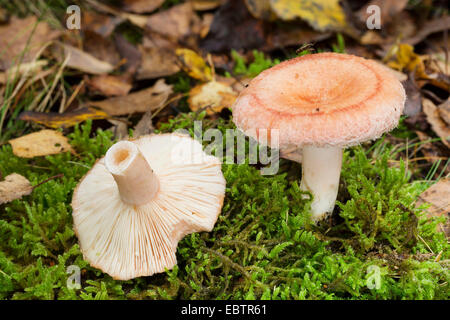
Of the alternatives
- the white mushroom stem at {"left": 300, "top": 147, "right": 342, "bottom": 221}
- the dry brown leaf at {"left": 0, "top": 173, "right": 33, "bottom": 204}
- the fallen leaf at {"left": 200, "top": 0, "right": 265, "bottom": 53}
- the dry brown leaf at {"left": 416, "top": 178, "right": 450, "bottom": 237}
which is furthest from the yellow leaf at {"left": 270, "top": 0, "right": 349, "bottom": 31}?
the dry brown leaf at {"left": 0, "top": 173, "right": 33, "bottom": 204}

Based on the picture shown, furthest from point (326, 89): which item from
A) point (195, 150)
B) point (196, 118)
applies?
point (196, 118)

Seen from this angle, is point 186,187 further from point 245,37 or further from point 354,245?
point 245,37

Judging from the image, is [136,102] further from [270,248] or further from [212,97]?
[270,248]

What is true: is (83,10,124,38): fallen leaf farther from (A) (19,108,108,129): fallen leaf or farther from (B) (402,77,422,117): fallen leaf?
(B) (402,77,422,117): fallen leaf

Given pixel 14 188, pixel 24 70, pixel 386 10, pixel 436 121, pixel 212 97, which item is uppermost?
pixel 386 10

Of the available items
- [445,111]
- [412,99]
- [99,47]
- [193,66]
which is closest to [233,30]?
[193,66]

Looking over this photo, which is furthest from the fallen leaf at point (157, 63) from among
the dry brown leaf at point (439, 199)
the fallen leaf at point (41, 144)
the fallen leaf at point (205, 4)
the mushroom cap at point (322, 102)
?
the dry brown leaf at point (439, 199)

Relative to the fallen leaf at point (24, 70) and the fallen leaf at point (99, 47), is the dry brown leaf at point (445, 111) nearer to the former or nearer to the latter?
the fallen leaf at point (99, 47)
